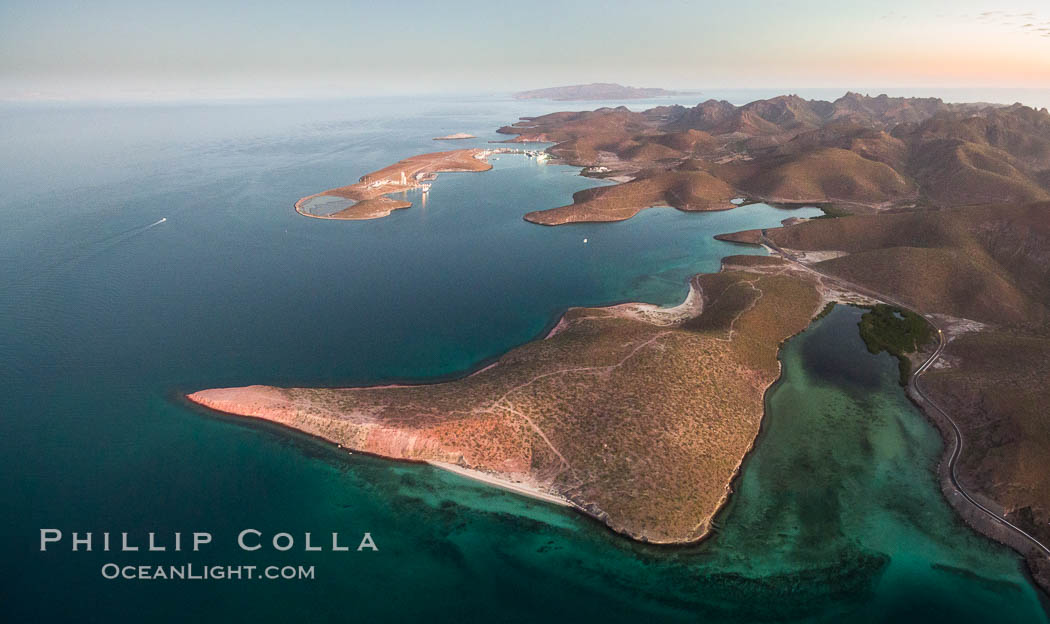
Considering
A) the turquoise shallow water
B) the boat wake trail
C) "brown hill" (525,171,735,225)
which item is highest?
"brown hill" (525,171,735,225)

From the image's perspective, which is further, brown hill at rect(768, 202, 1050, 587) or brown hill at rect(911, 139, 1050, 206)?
brown hill at rect(911, 139, 1050, 206)

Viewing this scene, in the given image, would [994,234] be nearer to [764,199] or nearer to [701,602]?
[764,199]

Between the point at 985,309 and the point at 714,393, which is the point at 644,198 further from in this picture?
the point at 714,393

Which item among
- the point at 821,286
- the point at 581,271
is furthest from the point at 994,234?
the point at 581,271

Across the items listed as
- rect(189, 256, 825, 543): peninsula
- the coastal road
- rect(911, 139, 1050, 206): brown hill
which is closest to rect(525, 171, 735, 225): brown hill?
the coastal road

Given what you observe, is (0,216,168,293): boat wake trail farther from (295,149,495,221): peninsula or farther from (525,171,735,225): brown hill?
(525,171,735,225): brown hill

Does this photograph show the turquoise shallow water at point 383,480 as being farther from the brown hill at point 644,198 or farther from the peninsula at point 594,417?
the brown hill at point 644,198

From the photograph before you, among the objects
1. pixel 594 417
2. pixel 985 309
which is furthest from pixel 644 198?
pixel 594 417

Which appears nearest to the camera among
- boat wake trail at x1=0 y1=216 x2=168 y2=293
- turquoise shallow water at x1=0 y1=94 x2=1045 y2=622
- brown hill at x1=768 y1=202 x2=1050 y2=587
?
turquoise shallow water at x1=0 y1=94 x2=1045 y2=622
